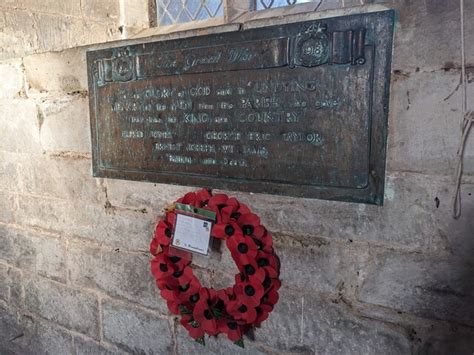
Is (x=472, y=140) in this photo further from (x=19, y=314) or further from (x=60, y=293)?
(x=19, y=314)

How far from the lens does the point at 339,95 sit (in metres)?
1.38

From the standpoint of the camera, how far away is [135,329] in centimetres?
214

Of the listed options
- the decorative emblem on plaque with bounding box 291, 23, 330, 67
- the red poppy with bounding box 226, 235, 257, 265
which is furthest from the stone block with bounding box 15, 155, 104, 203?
the decorative emblem on plaque with bounding box 291, 23, 330, 67

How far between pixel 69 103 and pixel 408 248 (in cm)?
179

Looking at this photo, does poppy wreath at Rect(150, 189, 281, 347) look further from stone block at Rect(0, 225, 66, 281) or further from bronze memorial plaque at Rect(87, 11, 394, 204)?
stone block at Rect(0, 225, 66, 281)

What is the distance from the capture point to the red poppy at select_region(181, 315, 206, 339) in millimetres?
1812

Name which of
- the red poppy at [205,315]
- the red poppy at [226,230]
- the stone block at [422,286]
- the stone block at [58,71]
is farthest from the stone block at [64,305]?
Answer: the stone block at [422,286]

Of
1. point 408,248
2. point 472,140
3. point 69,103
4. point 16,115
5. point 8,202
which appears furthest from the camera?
point 8,202

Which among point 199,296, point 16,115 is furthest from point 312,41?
point 16,115

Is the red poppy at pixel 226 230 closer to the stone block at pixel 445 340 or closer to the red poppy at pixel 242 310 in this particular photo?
the red poppy at pixel 242 310

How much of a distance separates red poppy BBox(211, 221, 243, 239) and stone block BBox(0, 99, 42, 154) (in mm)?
1299

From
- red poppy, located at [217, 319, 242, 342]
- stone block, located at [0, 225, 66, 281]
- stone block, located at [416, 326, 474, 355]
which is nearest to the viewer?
stone block, located at [416, 326, 474, 355]

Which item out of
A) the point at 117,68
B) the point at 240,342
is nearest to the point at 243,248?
the point at 240,342

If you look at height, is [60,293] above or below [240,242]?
below
